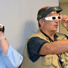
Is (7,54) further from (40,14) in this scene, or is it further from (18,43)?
(40,14)

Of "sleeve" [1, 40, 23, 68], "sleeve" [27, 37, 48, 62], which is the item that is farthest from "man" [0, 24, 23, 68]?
"sleeve" [27, 37, 48, 62]

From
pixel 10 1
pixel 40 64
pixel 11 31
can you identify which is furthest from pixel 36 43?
pixel 10 1

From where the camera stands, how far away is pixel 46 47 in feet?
2.99

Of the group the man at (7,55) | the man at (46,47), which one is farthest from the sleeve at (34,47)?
the man at (7,55)

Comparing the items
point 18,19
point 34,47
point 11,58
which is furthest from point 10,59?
point 18,19

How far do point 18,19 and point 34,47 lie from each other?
1.19ft

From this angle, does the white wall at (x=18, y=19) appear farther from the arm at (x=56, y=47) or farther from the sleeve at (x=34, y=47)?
the arm at (x=56, y=47)

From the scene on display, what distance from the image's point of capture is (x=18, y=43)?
4.16 ft

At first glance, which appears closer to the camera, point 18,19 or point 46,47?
point 46,47

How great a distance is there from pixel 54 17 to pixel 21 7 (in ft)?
1.02

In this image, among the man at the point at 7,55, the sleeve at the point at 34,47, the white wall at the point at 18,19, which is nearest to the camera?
the man at the point at 7,55

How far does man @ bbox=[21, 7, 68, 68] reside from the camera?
0.90m

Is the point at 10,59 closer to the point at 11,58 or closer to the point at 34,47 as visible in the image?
the point at 11,58

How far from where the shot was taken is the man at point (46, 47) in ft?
2.96
